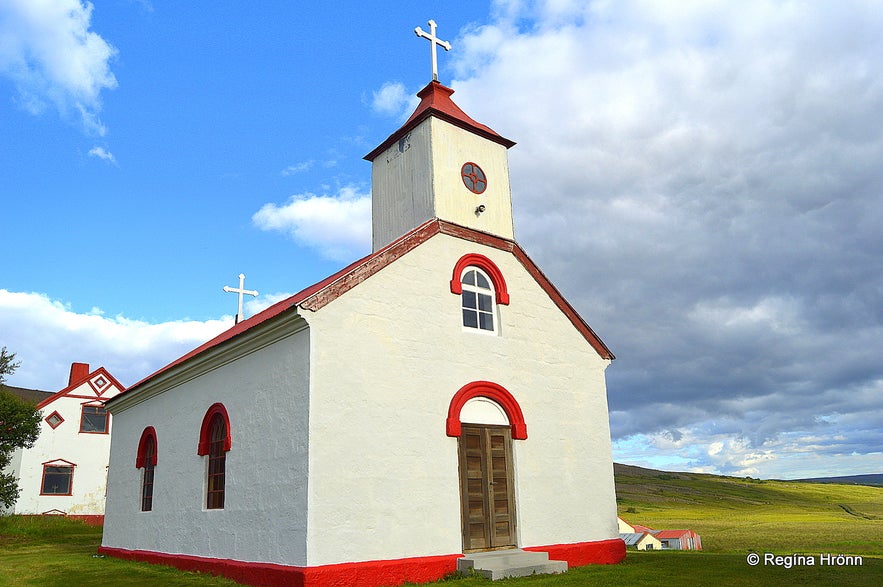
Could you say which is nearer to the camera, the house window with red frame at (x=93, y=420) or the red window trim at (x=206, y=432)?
the red window trim at (x=206, y=432)

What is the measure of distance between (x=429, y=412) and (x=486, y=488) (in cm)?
210

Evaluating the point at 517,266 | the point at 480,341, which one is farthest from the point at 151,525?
the point at 517,266

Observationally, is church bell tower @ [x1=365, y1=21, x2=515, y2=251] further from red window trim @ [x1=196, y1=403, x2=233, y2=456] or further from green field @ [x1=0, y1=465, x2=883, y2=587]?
green field @ [x1=0, y1=465, x2=883, y2=587]

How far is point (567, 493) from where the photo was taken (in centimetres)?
1495

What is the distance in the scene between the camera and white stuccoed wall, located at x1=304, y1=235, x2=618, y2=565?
11.5 meters

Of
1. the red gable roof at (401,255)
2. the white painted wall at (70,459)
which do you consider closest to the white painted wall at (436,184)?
the red gable roof at (401,255)

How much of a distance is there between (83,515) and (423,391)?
99.8ft

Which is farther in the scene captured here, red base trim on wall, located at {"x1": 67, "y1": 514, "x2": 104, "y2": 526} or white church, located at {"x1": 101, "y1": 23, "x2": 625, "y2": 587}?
red base trim on wall, located at {"x1": 67, "y1": 514, "x2": 104, "y2": 526}

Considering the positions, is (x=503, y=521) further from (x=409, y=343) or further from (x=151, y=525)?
(x=151, y=525)

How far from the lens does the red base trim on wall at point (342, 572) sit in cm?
1073

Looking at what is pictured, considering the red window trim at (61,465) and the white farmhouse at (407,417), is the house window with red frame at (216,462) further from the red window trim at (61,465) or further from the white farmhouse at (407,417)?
the red window trim at (61,465)

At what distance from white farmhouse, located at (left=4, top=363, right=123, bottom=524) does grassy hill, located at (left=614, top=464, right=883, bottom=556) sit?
4121 cm

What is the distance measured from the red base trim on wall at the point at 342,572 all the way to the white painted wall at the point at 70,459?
25.6 m
